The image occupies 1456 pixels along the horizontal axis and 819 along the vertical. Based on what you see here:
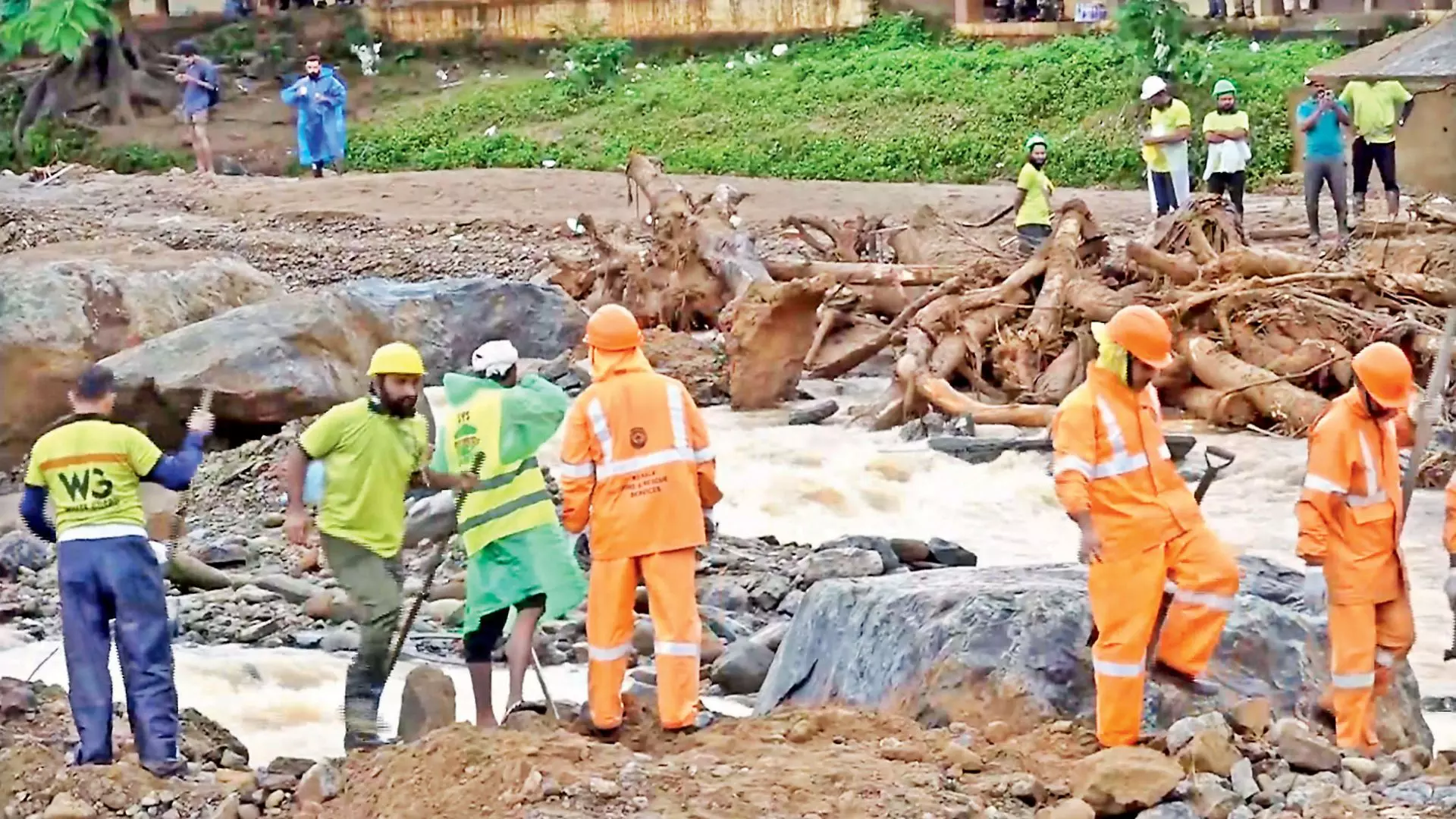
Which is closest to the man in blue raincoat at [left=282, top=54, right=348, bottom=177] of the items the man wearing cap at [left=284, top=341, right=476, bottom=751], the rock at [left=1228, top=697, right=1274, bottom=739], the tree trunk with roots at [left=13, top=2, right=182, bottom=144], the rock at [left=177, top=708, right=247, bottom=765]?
the tree trunk with roots at [left=13, top=2, right=182, bottom=144]

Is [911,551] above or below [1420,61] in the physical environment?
below

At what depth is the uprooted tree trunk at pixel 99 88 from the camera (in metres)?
31.6

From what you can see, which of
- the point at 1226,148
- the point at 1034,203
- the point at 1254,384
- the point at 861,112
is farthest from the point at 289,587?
the point at 861,112

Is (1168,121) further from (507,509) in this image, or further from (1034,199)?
(507,509)

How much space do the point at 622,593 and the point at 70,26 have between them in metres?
26.4

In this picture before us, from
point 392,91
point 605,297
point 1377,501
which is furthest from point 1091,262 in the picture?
point 392,91

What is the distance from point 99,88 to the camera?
32.0 m

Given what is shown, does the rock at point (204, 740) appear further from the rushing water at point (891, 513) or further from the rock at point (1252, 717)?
the rock at point (1252, 717)

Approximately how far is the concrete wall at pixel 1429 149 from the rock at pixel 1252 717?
14553 mm

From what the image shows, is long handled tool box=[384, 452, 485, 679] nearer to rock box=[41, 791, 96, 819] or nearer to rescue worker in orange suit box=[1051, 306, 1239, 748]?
rock box=[41, 791, 96, 819]

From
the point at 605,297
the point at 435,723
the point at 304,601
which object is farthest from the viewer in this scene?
the point at 605,297

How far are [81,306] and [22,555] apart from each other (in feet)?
9.24

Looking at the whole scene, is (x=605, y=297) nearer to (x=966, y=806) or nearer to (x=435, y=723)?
(x=435, y=723)

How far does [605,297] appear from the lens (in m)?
16.4
